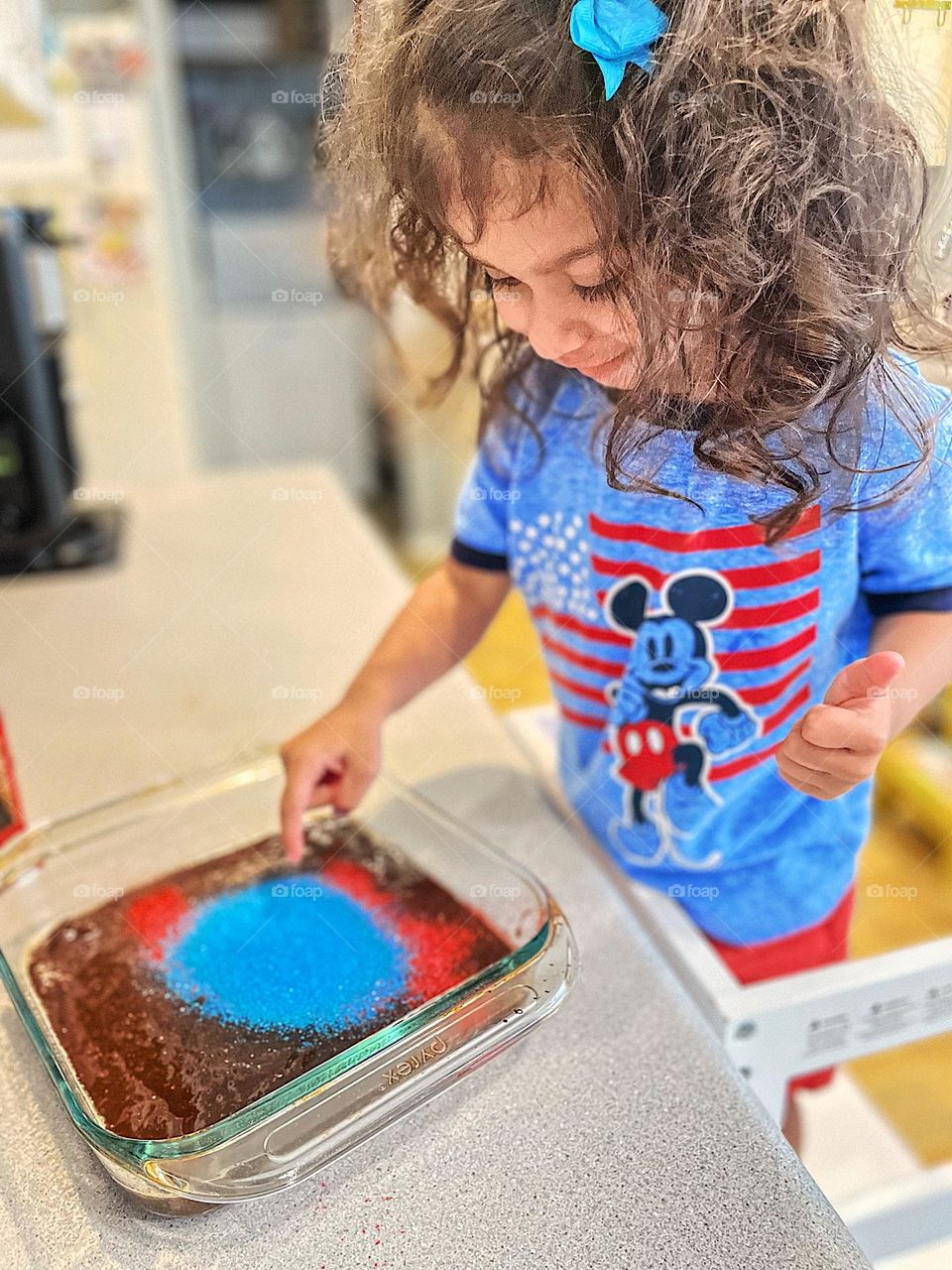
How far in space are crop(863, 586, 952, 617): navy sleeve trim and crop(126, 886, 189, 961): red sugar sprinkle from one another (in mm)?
440

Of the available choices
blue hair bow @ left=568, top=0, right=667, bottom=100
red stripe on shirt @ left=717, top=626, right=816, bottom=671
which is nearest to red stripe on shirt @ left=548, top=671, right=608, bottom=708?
red stripe on shirt @ left=717, top=626, right=816, bottom=671

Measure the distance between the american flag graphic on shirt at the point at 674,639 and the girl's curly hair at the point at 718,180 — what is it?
0.33 ft

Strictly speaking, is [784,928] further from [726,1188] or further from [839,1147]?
[839,1147]

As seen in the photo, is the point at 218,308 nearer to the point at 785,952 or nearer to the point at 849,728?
the point at 785,952

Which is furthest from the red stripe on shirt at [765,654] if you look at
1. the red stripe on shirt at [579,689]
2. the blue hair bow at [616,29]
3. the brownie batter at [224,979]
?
the blue hair bow at [616,29]

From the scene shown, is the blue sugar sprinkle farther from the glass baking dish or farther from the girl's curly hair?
the girl's curly hair

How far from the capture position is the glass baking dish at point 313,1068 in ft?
1.46

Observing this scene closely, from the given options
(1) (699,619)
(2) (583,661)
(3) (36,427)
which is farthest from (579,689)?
(3) (36,427)

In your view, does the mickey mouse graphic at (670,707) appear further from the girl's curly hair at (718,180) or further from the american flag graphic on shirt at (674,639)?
the girl's curly hair at (718,180)

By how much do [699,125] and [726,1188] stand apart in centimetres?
45

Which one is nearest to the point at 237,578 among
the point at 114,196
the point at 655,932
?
the point at 655,932

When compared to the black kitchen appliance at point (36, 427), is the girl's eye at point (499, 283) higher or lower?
higher

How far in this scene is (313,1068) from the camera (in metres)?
0.48

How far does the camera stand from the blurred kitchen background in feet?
4.60
